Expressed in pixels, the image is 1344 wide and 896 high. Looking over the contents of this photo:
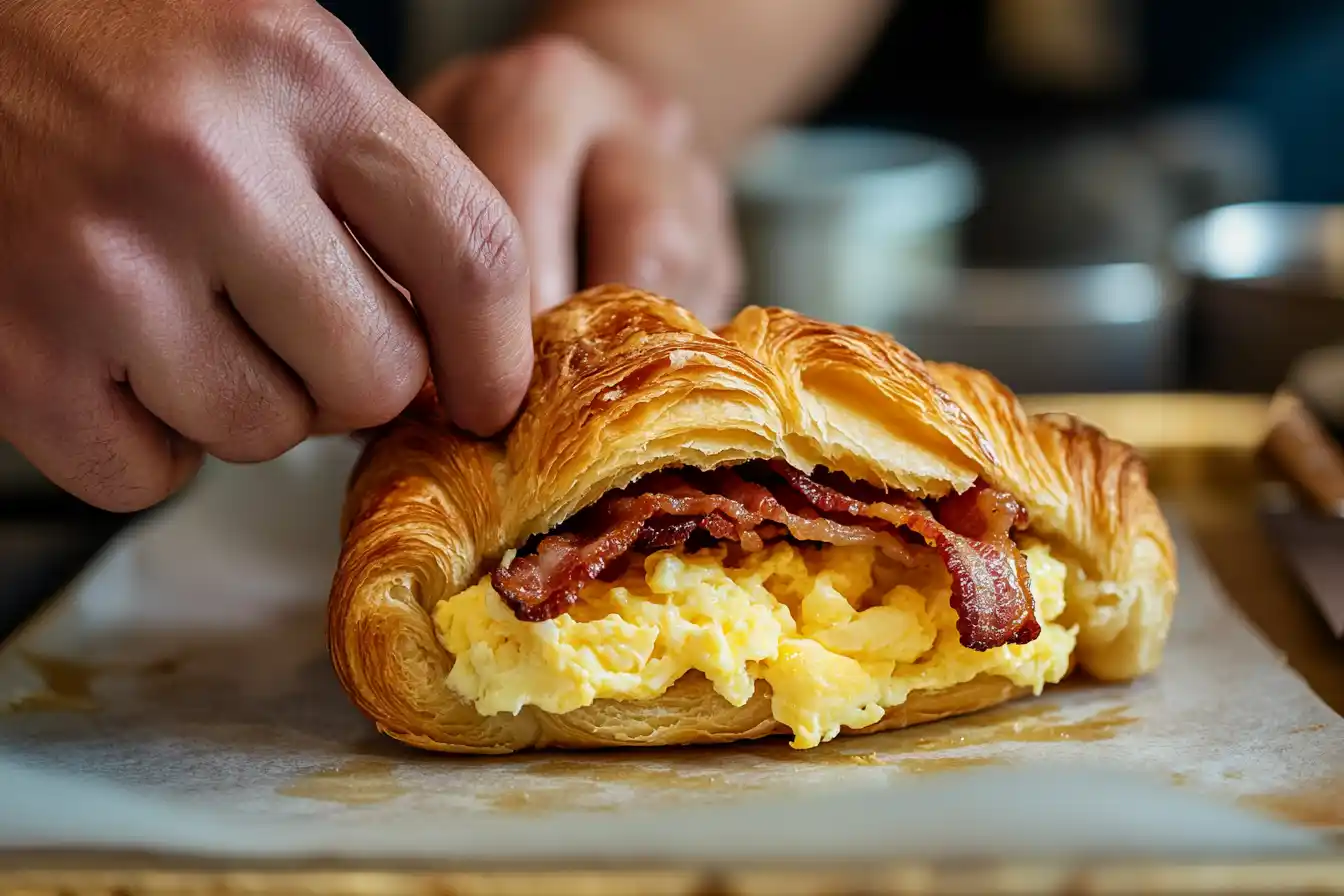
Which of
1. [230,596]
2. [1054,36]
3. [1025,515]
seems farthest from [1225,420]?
[1054,36]

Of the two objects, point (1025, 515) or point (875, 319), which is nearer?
point (1025, 515)

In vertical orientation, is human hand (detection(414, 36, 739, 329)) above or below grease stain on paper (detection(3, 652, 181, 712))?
above

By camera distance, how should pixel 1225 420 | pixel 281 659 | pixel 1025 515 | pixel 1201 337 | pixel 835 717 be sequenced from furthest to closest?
pixel 1201 337, pixel 1225 420, pixel 281 659, pixel 1025 515, pixel 835 717

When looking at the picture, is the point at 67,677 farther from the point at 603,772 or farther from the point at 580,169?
the point at 580,169

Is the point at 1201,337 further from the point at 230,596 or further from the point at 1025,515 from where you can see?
the point at 230,596

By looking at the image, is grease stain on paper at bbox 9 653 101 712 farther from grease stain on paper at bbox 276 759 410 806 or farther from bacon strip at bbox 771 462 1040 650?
bacon strip at bbox 771 462 1040 650

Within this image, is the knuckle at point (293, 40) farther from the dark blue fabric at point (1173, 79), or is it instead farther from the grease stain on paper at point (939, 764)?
the dark blue fabric at point (1173, 79)

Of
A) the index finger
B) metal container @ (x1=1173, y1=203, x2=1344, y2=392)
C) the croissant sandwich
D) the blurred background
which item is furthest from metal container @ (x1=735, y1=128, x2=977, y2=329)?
the index finger
